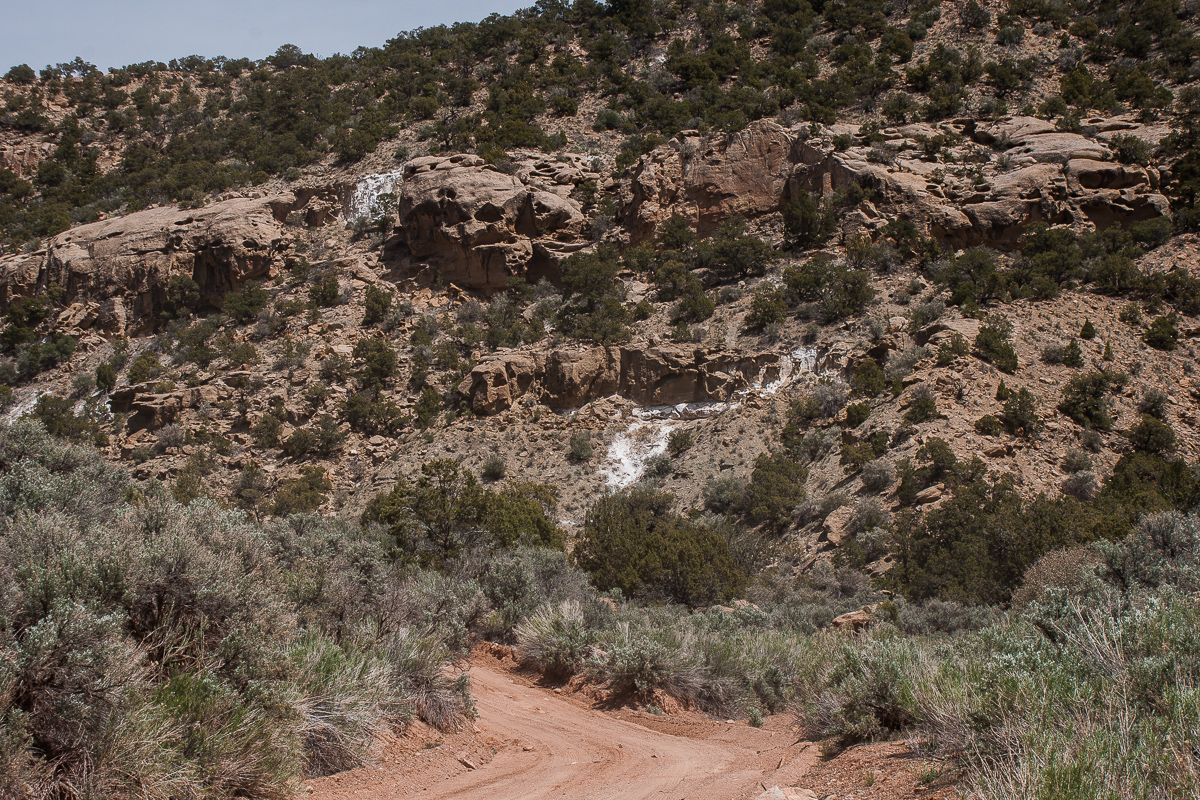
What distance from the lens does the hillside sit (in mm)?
15672

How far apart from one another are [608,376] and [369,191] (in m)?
22.2

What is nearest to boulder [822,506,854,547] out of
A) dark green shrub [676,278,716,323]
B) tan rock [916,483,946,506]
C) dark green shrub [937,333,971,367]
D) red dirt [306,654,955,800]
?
tan rock [916,483,946,506]

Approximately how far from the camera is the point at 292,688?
4238 millimetres

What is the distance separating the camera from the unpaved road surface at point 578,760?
456 cm

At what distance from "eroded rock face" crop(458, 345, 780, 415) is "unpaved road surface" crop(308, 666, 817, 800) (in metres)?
22.0

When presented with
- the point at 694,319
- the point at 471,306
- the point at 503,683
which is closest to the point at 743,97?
the point at 694,319

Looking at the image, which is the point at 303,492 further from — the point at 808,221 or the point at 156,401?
the point at 808,221

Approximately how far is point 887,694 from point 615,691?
10.3ft

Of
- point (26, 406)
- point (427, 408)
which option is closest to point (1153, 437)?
point (427, 408)

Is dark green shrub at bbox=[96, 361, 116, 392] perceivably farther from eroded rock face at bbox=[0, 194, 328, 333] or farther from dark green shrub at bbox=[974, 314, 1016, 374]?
dark green shrub at bbox=[974, 314, 1016, 374]

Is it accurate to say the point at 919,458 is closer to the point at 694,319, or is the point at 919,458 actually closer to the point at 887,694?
the point at 694,319

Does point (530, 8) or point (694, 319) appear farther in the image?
point (530, 8)

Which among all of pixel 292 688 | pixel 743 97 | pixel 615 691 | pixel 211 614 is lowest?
pixel 615 691

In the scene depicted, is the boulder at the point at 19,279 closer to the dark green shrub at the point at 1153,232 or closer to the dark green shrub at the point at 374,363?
the dark green shrub at the point at 374,363
